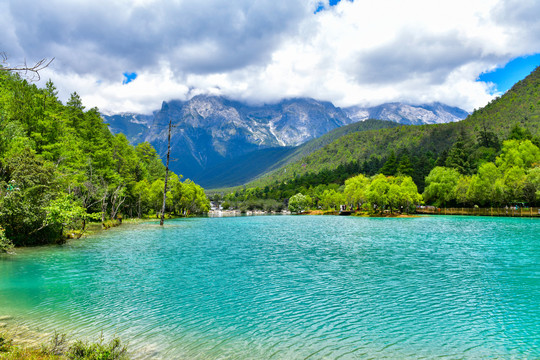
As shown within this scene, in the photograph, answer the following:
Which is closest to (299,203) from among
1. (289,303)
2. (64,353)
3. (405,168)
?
(405,168)

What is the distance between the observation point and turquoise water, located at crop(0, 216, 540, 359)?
10.5 m

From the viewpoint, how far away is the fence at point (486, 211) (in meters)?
81.8

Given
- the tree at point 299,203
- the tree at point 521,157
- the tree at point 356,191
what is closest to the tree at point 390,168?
the tree at point 356,191

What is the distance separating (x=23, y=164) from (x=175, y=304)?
24.9m

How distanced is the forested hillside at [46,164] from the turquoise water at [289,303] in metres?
4.53

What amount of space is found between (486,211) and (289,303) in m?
104

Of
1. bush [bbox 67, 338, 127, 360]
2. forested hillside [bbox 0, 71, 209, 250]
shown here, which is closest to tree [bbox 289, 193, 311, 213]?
forested hillside [bbox 0, 71, 209, 250]

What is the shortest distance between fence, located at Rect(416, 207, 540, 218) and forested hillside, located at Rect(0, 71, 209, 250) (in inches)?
3901

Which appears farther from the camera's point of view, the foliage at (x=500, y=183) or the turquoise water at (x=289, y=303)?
the foliage at (x=500, y=183)

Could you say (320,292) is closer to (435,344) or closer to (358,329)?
(358,329)

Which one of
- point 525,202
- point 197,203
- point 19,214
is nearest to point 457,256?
point 19,214

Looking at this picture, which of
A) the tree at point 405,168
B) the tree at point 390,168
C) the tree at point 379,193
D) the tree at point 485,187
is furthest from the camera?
the tree at point 390,168

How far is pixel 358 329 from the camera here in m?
11.9

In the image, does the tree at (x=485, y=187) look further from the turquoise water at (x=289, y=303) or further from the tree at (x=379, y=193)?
the turquoise water at (x=289, y=303)
